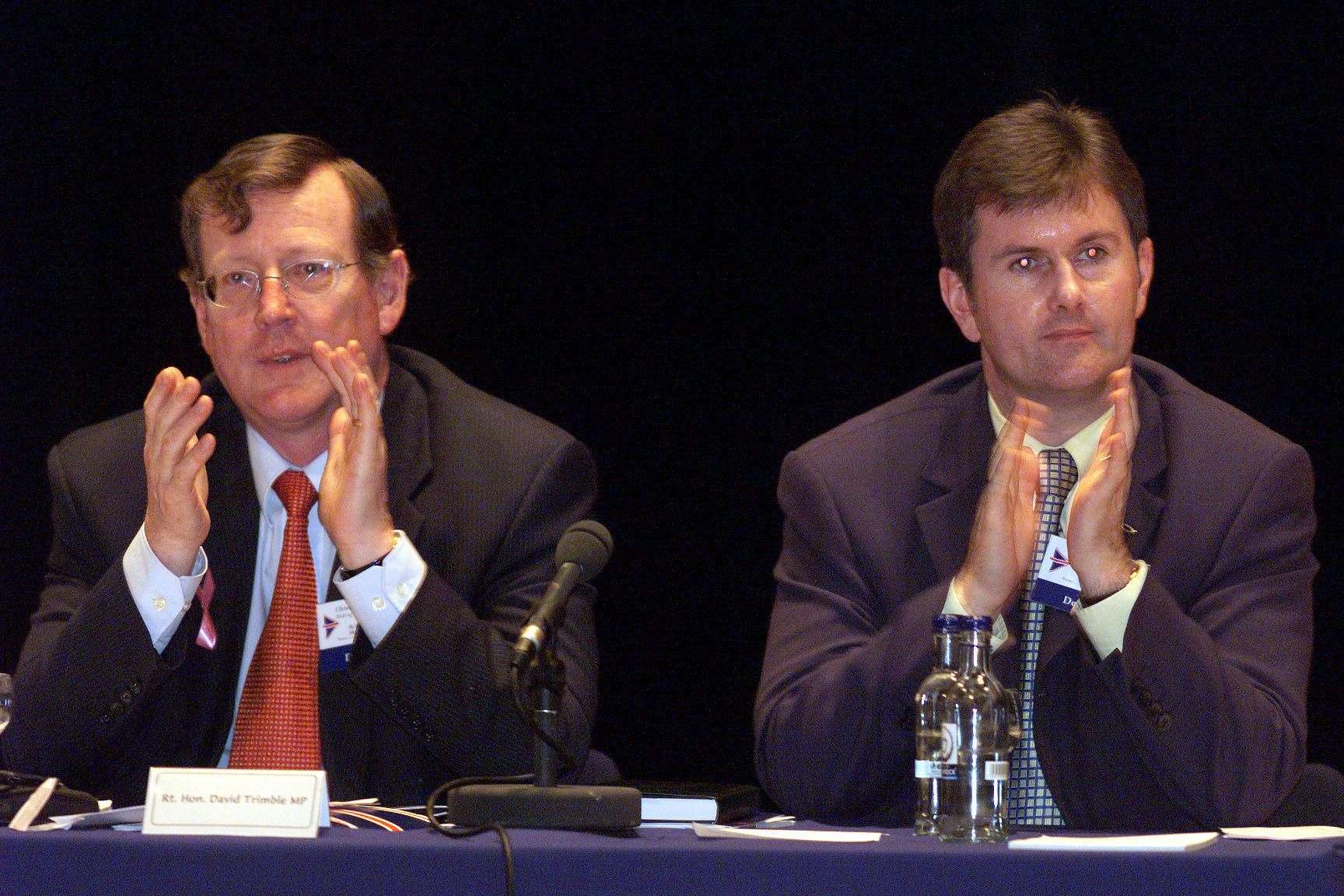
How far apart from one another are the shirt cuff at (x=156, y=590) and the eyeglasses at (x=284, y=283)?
549mm

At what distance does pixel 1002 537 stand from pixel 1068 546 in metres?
0.09

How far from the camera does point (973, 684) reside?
74.2 inches

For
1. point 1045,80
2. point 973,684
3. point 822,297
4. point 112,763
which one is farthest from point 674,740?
point 973,684

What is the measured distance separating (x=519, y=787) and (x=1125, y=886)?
25.2 inches

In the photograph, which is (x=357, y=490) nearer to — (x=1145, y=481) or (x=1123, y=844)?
(x=1145, y=481)

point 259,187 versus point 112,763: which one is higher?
point 259,187

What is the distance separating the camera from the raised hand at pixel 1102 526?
2.18 metres

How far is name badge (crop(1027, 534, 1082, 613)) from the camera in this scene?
2.30 meters

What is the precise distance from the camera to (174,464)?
250 cm

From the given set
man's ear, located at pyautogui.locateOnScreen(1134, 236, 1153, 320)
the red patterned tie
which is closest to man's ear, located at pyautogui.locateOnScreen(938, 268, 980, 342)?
man's ear, located at pyautogui.locateOnScreen(1134, 236, 1153, 320)

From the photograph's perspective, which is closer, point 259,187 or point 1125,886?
point 1125,886

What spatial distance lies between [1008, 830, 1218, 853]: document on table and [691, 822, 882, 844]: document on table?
0.15 m

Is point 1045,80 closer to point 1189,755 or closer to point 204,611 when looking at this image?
point 1189,755

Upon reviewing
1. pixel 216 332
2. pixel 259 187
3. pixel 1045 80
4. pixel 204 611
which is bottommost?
pixel 204 611
